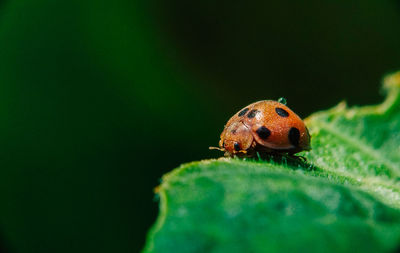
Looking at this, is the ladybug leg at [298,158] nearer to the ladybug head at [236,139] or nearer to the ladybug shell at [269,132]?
the ladybug shell at [269,132]

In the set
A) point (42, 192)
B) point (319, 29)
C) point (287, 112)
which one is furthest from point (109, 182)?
point (319, 29)

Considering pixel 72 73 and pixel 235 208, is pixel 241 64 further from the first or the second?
pixel 235 208

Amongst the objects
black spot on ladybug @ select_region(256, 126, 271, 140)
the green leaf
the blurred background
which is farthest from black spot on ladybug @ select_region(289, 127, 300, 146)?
the blurred background

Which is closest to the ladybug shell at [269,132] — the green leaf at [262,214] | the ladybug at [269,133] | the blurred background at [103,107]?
the ladybug at [269,133]

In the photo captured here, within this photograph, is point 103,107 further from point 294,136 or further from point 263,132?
point 294,136

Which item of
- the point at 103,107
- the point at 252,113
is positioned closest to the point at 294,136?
the point at 252,113

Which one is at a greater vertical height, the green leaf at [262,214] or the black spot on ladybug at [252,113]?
the black spot on ladybug at [252,113]
